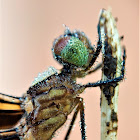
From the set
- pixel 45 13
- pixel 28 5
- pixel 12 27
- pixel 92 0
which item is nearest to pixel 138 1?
pixel 92 0

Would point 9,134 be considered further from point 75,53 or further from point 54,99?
point 75,53

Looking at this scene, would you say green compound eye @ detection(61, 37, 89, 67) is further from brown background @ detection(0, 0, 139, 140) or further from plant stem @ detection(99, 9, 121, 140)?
brown background @ detection(0, 0, 139, 140)

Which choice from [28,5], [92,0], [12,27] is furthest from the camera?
[12,27]

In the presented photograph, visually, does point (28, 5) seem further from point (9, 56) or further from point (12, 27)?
point (9, 56)

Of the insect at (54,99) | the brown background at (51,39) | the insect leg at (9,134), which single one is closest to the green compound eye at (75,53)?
the insect at (54,99)

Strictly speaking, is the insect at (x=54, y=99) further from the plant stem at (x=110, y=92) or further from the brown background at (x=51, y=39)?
the brown background at (x=51, y=39)

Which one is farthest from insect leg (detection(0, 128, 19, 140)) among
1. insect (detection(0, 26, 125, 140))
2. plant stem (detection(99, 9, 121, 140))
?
plant stem (detection(99, 9, 121, 140))

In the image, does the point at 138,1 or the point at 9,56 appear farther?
the point at 9,56
